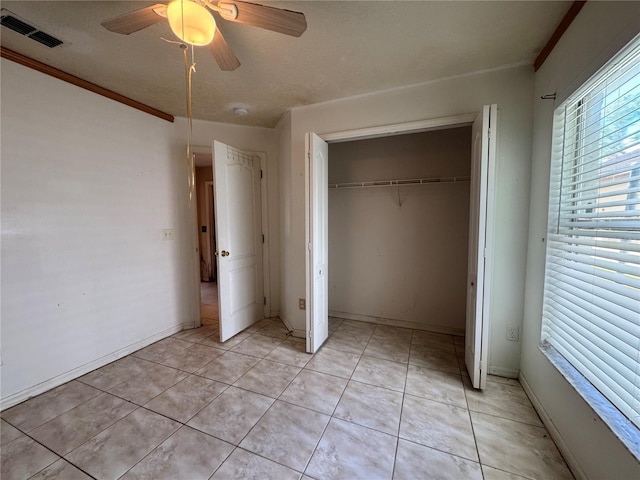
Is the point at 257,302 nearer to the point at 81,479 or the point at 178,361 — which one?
the point at 178,361

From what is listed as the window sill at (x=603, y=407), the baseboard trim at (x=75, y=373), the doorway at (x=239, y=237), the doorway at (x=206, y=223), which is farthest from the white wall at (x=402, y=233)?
the doorway at (x=206, y=223)

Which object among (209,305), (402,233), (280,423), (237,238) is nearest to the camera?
(280,423)

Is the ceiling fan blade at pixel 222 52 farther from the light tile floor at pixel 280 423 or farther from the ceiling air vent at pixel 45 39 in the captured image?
the light tile floor at pixel 280 423

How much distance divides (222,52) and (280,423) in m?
2.24

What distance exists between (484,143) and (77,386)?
11.4ft

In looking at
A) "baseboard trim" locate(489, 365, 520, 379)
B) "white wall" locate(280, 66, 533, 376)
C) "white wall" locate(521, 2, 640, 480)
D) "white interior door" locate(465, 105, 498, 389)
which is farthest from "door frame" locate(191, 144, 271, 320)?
"white wall" locate(521, 2, 640, 480)

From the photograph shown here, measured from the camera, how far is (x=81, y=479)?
49.0 inches

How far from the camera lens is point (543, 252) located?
168 centimetres

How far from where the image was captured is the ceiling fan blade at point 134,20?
1.17 meters

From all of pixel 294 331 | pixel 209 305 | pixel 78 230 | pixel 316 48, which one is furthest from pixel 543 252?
pixel 209 305

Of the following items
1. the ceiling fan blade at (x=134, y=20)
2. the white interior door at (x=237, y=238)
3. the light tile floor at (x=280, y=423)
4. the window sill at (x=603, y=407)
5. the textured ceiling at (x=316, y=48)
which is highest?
the textured ceiling at (x=316, y=48)

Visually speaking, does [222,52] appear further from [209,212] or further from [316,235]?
[209,212]

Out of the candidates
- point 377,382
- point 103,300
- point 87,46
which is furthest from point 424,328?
point 87,46

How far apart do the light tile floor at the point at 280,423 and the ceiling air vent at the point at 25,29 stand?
7.87 ft
